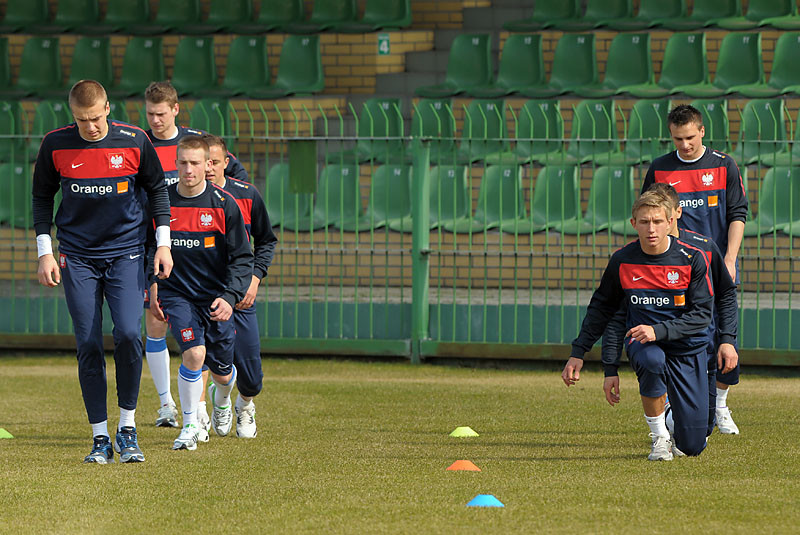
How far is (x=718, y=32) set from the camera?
13820 millimetres

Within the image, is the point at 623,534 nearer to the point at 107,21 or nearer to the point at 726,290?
the point at 726,290

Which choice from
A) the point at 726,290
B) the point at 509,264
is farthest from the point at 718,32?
the point at 726,290

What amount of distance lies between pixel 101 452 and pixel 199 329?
828 mm

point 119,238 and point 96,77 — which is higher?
point 96,77

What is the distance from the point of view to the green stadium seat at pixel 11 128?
12.9 meters

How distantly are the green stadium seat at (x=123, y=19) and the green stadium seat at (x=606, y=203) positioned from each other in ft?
22.6

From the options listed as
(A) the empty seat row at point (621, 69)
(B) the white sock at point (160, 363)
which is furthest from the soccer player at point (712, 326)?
(A) the empty seat row at point (621, 69)

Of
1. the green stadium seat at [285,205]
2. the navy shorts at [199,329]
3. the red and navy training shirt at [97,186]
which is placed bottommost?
the navy shorts at [199,329]

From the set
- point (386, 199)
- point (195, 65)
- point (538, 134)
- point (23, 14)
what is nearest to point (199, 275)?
point (386, 199)

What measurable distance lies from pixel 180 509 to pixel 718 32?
10.5 meters

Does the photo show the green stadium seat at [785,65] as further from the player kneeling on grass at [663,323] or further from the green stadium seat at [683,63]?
the player kneeling on grass at [663,323]

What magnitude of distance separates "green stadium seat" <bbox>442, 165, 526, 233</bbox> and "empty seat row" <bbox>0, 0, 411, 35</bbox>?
386 centimetres

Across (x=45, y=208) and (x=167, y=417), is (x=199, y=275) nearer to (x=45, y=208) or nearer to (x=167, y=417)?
(x=45, y=208)

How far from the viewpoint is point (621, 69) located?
13359 millimetres
